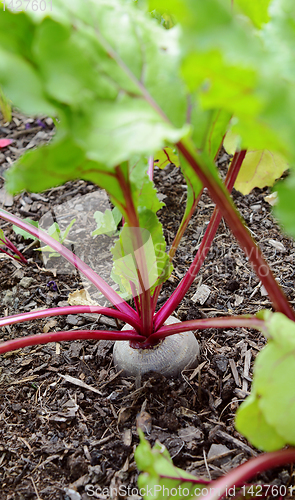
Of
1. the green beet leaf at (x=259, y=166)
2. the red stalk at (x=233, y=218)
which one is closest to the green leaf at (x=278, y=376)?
the red stalk at (x=233, y=218)

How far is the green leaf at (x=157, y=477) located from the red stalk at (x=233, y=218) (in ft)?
1.13

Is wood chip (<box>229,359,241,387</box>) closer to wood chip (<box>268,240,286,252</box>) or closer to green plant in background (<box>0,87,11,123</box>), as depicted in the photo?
wood chip (<box>268,240,286,252</box>)

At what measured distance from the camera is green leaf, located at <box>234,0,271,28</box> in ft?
2.44

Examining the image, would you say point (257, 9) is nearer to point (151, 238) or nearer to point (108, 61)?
point (108, 61)

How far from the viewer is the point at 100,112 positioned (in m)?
0.58

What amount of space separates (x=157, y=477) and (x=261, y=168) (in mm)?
881

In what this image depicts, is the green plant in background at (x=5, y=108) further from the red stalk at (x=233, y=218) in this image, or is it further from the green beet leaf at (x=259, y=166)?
the red stalk at (x=233, y=218)

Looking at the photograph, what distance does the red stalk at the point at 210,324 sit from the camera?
68cm

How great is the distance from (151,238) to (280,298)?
0.32 metres

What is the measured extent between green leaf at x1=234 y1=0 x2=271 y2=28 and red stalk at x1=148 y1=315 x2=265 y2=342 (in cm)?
57

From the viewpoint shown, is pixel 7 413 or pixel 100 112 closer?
pixel 100 112

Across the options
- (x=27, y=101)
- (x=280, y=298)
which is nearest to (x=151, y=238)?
(x=280, y=298)

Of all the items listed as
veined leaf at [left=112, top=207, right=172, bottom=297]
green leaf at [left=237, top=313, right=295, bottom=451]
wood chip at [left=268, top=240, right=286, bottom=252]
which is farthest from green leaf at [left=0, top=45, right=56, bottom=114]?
wood chip at [left=268, top=240, right=286, bottom=252]

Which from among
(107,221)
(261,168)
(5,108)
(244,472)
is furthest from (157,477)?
(5,108)
